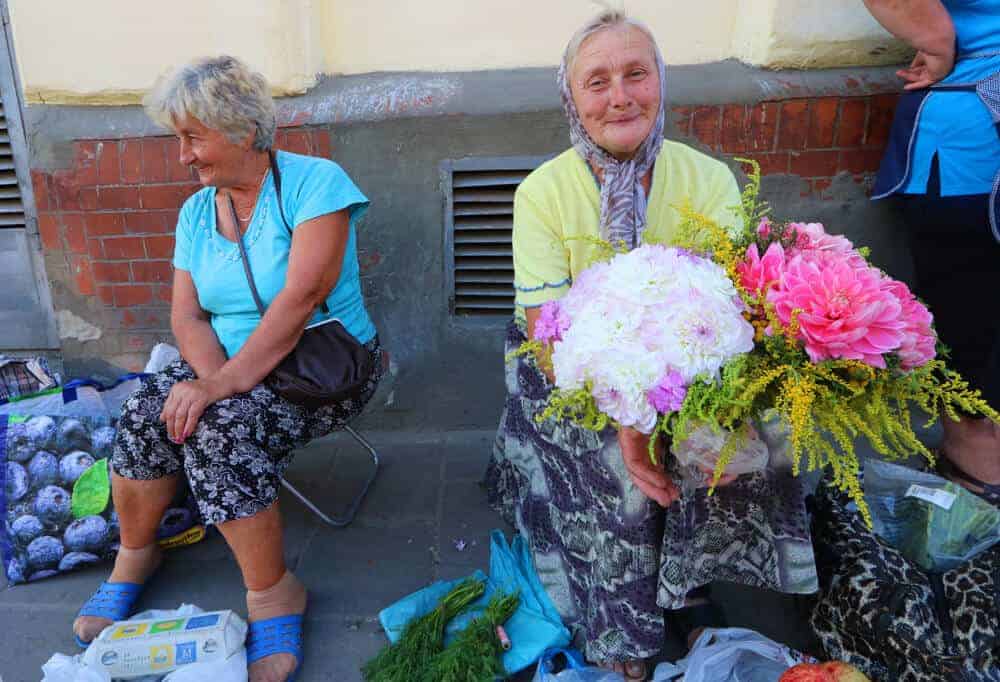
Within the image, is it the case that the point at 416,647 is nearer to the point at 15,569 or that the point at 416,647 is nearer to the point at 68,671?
the point at 68,671

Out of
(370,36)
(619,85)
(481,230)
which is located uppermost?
(370,36)

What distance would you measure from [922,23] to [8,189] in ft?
12.8

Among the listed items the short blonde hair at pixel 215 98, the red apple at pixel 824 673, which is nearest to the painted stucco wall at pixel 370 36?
the short blonde hair at pixel 215 98

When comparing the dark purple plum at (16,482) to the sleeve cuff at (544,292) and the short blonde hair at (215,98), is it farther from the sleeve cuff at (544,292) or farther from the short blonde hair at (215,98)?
the sleeve cuff at (544,292)

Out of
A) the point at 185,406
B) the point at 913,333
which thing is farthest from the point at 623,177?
the point at 185,406

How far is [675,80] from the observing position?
3.19 metres

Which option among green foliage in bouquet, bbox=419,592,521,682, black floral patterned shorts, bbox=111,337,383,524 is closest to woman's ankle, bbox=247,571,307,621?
black floral patterned shorts, bbox=111,337,383,524

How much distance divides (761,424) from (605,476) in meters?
0.45

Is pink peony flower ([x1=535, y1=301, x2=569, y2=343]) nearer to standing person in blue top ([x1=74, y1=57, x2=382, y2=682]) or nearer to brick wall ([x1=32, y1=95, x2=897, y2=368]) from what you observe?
standing person in blue top ([x1=74, y1=57, x2=382, y2=682])

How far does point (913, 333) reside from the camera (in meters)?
1.47

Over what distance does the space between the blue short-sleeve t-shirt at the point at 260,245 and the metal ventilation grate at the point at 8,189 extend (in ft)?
4.51

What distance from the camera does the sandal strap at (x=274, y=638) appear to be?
88.7 inches

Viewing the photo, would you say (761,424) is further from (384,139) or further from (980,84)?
(384,139)

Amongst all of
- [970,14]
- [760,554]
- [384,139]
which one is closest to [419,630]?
[760,554]
